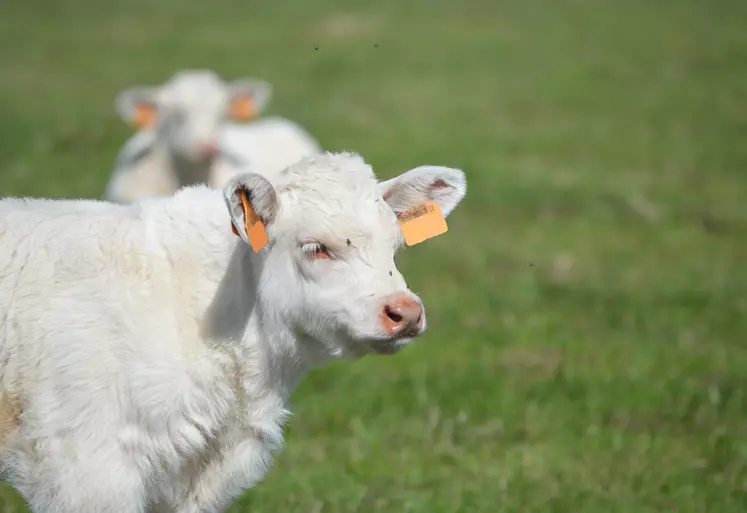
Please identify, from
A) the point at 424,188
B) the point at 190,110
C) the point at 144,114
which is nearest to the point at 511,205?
the point at 190,110

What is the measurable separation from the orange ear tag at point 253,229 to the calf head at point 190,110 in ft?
21.4

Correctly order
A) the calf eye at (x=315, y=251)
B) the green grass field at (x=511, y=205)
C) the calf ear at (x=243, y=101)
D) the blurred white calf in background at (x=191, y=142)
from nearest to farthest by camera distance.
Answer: the calf eye at (x=315, y=251) → the green grass field at (x=511, y=205) → the blurred white calf in background at (x=191, y=142) → the calf ear at (x=243, y=101)

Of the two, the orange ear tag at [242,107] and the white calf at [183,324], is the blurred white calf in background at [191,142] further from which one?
the white calf at [183,324]

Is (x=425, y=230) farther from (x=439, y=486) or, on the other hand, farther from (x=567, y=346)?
(x=567, y=346)

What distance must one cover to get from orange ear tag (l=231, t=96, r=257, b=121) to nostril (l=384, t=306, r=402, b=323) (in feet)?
27.0

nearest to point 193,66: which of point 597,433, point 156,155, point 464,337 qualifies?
point 156,155

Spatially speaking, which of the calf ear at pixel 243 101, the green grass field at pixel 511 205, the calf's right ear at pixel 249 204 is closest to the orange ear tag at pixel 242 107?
the calf ear at pixel 243 101

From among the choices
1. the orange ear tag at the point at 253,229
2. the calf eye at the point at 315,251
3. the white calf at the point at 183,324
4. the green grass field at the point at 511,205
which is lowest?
the green grass field at the point at 511,205

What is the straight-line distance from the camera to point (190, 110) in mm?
11125

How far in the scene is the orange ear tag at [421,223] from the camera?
4.61m

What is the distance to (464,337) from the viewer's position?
8352 millimetres

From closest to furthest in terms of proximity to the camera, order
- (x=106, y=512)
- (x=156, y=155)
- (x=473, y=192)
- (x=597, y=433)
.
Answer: (x=106, y=512) < (x=597, y=433) < (x=156, y=155) < (x=473, y=192)

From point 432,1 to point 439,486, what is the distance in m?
22.0

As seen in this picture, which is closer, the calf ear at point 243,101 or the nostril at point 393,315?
the nostril at point 393,315
